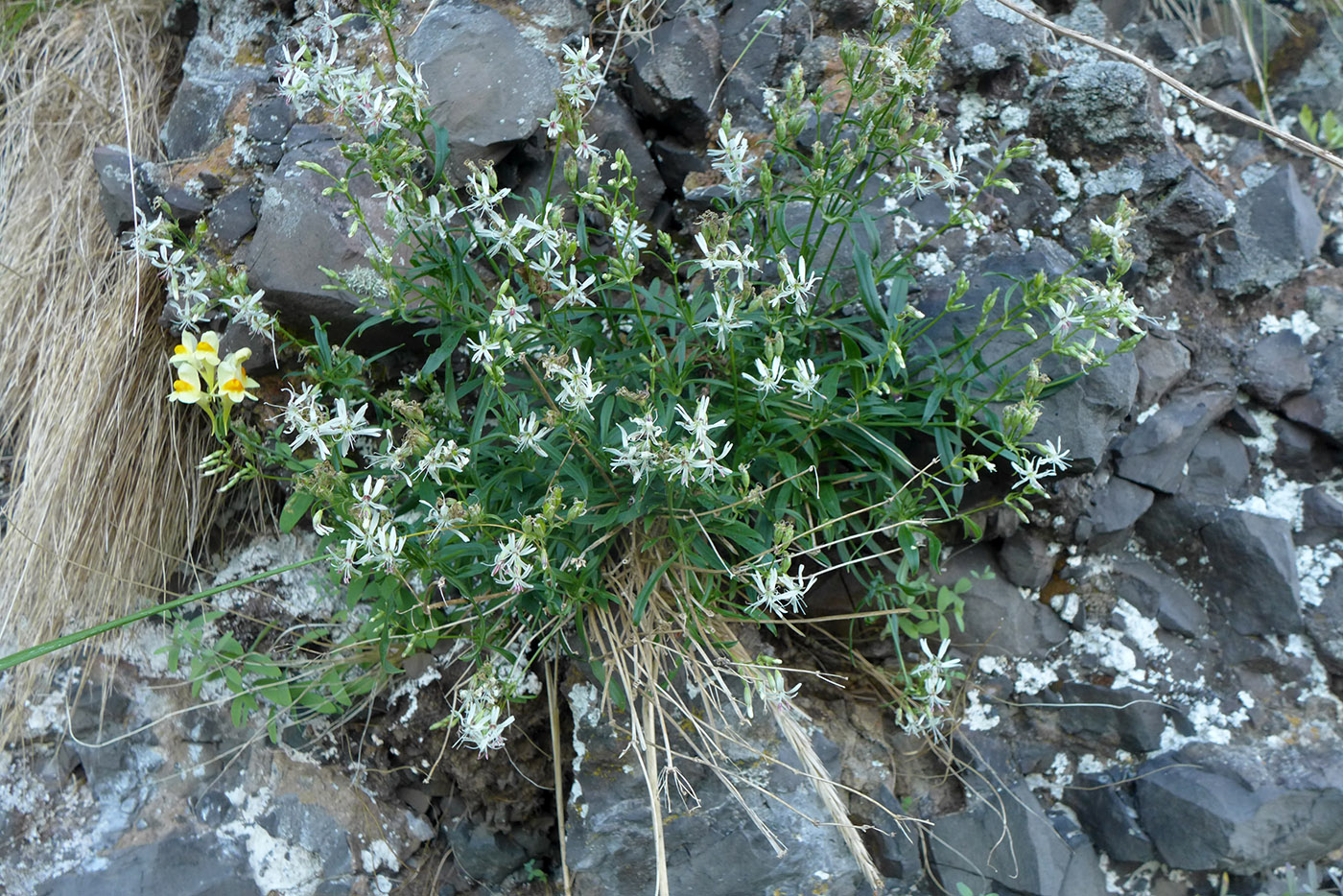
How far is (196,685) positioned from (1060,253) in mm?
2760

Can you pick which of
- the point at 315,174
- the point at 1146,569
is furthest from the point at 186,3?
the point at 1146,569

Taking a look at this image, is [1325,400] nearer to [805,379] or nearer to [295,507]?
[805,379]

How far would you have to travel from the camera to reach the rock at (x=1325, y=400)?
2848 millimetres

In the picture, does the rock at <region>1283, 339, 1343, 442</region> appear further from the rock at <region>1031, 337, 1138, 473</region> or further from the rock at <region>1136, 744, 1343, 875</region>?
the rock at <region>1136, 744, 1343, 875</region>

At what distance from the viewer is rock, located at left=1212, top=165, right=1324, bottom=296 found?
3.00m

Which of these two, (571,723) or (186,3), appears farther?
(186,3)

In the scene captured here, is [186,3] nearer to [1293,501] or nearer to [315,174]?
[315,174]

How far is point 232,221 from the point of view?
2.81m

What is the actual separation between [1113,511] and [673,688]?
1.35 meters

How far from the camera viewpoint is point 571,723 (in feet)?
8.91

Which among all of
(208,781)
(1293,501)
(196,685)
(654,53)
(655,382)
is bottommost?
(208,781)

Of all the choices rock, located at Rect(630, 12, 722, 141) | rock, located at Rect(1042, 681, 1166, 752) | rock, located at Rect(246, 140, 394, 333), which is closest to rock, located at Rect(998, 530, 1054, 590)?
rock, located at Rect(1042, 681, 1166, 752)

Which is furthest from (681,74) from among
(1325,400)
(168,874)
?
(168,874)

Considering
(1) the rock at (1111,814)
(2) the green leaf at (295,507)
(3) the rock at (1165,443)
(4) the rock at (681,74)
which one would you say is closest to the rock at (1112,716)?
(1) the rock at (1111,814)
